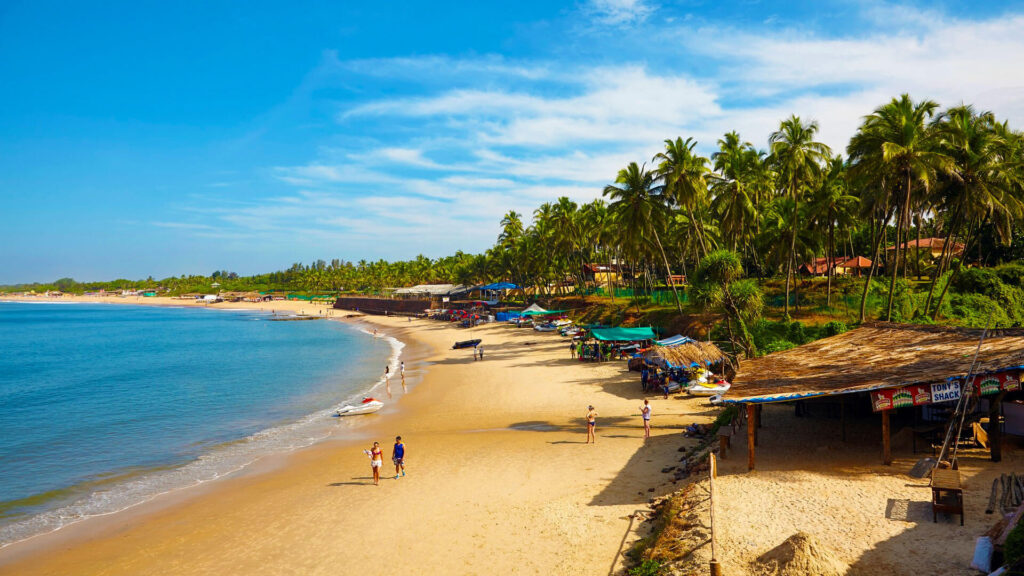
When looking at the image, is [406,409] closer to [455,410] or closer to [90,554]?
[455,410]

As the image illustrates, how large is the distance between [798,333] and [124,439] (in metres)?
33.5

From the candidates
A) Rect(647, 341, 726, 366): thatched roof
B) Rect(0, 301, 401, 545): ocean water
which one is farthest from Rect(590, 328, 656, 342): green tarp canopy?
Rect(0, 301, 401, 545): ocean water

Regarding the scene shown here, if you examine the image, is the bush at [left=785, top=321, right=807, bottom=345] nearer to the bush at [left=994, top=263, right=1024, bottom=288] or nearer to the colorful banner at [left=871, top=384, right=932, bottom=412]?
the bush at [left=994, top=263, right=1024, bottom=288]

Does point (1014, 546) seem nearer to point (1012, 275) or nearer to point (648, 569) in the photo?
point (648, 569)

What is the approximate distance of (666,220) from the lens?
4516cm

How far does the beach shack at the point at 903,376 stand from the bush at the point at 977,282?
60.0ft

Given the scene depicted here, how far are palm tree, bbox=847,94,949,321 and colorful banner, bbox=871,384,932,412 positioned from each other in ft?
52.2

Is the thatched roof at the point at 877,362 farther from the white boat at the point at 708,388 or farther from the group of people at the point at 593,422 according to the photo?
the group of people at the point at 593,422

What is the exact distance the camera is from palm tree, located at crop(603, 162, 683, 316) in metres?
43.1

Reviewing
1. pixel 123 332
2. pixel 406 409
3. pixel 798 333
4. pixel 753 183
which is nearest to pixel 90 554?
pixel 406 409

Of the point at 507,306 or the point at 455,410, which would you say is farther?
the point at 507,306

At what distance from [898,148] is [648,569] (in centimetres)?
2414

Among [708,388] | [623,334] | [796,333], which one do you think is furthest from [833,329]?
[623,334]

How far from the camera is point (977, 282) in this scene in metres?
33.4
